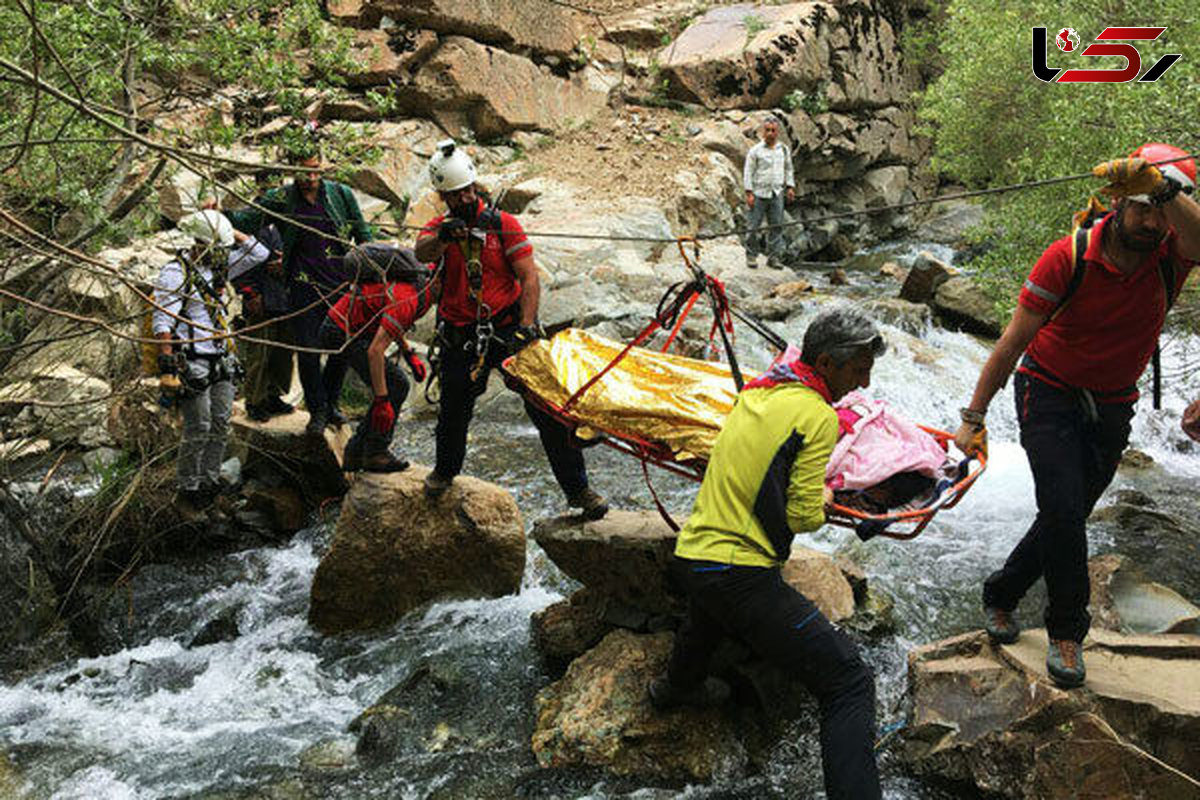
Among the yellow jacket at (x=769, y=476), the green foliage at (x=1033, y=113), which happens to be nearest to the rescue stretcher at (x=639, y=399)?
the yellow jacket at (x=769, y=476)

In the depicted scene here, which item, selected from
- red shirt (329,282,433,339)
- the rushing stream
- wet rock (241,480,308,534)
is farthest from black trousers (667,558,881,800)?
wet rock (241,480,308,534)

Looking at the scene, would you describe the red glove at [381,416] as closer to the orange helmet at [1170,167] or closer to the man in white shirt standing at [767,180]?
the orange helmet at [1170,167]

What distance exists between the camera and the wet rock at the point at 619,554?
463cm

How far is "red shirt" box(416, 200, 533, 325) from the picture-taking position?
15.0 ft

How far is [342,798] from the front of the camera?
158 inches

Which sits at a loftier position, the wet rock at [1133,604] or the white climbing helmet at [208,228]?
the white climbing helmet at [208,228]

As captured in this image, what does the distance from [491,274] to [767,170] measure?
9.96 meters

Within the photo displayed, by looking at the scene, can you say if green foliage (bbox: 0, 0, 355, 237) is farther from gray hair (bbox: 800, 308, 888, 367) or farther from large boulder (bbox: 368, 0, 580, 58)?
large boulder (bbox: 368, 0, 580, 58)

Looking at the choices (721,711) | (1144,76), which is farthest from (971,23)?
(721,711)

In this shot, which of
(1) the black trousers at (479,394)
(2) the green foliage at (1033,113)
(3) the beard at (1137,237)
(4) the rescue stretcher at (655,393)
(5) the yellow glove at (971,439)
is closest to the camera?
(3) the beard at (1137,237)

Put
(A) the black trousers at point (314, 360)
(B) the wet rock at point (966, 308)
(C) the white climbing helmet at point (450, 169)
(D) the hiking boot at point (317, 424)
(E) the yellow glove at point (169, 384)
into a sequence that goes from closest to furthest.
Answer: (C) the white climbing helmet at point (450, 169) → (E) the yellow glove at point (169, 384) → (A) the black trousers at point (314, 360) → (D) the hiking boot at point (317, 424) → (B) the wet rock at point (966, 308)

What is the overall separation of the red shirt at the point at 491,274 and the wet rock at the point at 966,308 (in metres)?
9.78

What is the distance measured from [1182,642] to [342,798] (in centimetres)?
421

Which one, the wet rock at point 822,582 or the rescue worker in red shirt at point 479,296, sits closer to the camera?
the rescue worker in red shirt at point 479,296
